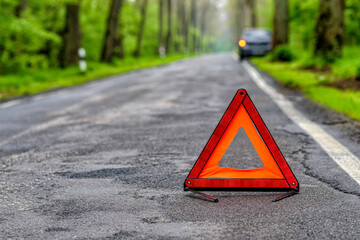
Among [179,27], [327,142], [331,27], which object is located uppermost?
[331,27]

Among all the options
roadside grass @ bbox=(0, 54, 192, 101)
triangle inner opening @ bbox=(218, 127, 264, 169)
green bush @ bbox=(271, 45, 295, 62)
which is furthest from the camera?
green bush @ bbox=(271, 45, 295, 62)

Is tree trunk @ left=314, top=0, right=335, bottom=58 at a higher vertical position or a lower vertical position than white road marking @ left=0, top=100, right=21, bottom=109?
higher

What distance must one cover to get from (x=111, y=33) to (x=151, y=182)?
24.7 metres

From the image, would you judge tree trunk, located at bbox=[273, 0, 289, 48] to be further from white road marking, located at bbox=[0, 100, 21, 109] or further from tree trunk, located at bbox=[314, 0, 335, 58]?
white road marking, located at bbox=[0, 100, 21, 109]

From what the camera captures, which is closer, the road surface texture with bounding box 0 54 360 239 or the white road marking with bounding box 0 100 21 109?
the road surface texture with bounding box 0 54 360 239

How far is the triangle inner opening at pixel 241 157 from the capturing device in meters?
4.54

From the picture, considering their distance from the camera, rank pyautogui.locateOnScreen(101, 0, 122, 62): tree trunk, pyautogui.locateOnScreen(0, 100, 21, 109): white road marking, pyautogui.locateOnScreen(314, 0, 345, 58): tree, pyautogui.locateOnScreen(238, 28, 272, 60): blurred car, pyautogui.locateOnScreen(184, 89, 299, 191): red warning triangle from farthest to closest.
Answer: pyautogui.locateOnScreen(101, 0, 122, 62): tree trunk < pyautogui.locateOnScreen(238, 28, 272, 60): blurred car < pyautogui.locateOnScreen(314, 0, 345, 58): tree < pyautogui.locateOnScreen(0, 100, 21, 109): white road marking < pyautogui.locateOnScreen(184, 89, 299, 191): red warning triangle

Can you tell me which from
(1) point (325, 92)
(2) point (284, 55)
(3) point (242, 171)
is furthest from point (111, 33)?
(3) point (242, 171)

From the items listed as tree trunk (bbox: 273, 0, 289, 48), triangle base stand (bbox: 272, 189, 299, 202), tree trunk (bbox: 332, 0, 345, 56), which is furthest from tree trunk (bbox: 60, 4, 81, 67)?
triangle base stand (bbox: 272, 189, 299, 202)

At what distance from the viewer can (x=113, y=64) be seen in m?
27.0

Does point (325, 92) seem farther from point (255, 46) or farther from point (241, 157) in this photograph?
point (255, 46)

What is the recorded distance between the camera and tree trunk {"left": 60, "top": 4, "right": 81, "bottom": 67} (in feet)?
78.8

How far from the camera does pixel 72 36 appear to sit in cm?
2423

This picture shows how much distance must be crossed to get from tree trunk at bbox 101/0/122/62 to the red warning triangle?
23.8 m
